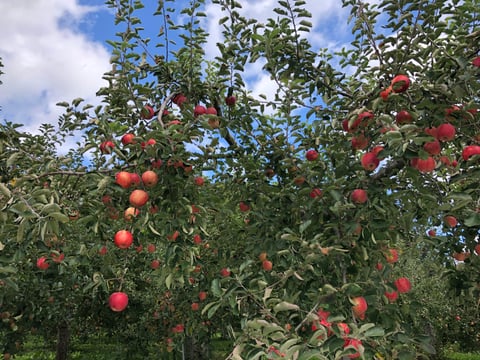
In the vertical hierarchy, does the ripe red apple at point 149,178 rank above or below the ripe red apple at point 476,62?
below

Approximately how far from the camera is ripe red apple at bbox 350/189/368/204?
2703mm

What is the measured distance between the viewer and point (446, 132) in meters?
2.44

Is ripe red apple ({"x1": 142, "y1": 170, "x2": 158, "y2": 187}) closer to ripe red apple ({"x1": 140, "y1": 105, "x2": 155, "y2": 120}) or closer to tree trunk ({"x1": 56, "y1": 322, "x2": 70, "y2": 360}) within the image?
ripe red apple ({"x1": 140, "y1": 105, "x2": 155, "y2": 120})

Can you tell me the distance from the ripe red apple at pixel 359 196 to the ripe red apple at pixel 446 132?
604mm

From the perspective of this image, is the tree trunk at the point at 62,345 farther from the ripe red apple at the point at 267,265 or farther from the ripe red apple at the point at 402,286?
the ripe red apple at the point at 402,286

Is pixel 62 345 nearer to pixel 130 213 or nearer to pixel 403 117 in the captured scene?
pixel 130 213

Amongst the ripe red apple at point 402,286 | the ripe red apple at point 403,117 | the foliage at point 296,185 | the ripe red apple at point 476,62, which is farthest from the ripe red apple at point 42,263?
the ripe red apple at point 476,62

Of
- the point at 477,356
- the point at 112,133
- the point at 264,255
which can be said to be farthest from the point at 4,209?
the point at 477,356

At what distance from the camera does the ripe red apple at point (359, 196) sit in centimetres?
270

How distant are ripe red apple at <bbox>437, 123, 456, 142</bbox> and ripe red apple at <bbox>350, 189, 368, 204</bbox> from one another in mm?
604

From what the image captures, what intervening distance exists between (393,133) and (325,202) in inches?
44.1

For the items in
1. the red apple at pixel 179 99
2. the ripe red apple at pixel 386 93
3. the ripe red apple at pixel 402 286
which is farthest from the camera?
the red apple at pixel 179 99

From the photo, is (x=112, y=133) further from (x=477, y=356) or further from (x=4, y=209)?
(x=477, y=356)

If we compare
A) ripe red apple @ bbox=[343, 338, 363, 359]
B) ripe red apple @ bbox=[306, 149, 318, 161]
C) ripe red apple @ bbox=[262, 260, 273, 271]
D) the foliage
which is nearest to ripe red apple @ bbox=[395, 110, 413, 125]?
the foliage
